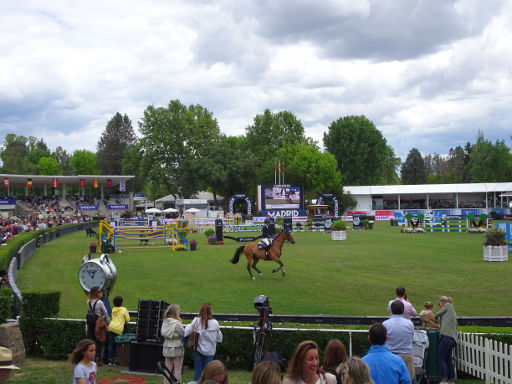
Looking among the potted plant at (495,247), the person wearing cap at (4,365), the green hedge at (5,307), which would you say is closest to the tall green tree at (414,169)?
the potted plant at (495,247)

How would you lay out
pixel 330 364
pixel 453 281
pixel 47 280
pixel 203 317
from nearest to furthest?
pixel 330 364 → pixel 203 317 → pixel 453 281 → pixel 47 280

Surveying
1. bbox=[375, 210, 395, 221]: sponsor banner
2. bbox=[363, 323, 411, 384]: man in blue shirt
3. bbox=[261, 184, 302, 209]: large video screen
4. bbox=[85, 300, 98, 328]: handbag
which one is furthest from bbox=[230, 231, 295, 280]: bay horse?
bbox=[375, 210, 395, 221]: sponsor banner

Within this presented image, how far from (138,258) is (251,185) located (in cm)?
5090

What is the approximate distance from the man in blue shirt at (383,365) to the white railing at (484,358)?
3165 millimetres

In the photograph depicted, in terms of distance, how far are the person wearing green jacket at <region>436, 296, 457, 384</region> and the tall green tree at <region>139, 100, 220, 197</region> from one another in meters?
72.1

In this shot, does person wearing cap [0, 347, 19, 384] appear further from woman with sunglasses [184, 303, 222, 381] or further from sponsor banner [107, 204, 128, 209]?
sponsor banner [107, 204, 128, 209]

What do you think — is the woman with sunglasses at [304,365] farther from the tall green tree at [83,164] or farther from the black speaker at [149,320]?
the tall green tree at [83,164]

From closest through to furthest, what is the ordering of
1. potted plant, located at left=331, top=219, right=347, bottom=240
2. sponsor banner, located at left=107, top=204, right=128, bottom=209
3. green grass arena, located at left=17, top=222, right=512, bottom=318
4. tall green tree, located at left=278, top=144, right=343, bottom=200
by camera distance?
green grass arena, located at left=17, top=222, right=512, bottom=318 < potted plant, located at left=331, top=219, right=347, bottom=240 < tall green tree, located at left=278, top=144, right=343, bottom=200 < sponsor banner, located at left=107, top=204, right=128, bottom=209

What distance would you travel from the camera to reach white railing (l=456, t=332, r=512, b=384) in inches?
290

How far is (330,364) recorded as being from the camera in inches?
199

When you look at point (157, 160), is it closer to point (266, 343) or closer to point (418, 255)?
point (418, 255)

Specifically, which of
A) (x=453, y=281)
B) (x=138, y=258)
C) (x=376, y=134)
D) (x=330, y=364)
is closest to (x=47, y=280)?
(x=138, y=258)

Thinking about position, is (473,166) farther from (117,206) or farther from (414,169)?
(117,206)

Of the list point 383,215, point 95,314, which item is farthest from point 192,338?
point 383,215
